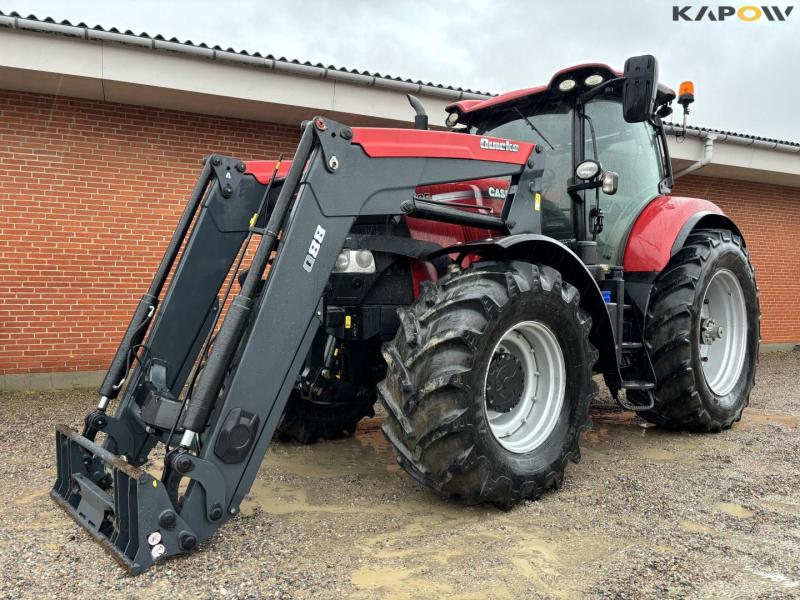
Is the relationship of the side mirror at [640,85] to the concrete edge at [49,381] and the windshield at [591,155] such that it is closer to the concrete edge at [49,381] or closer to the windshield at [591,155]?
the windshield at [591,155]

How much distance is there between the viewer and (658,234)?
4621mm

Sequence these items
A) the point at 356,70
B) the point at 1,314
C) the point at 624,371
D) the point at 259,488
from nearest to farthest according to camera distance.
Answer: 1. the point at 259,488
2. the point at 624,371
3. the point at 1,314
4. the point at 356,70

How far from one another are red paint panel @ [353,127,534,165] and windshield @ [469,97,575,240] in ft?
2.03

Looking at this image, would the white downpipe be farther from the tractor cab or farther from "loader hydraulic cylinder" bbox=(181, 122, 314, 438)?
"loader hydraulic cylinder" bbox=(181, 122, 314, 438)

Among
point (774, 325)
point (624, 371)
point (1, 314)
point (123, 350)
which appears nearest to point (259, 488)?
point (123, 350)

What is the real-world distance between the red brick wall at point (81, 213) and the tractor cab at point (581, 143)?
398 centimetres

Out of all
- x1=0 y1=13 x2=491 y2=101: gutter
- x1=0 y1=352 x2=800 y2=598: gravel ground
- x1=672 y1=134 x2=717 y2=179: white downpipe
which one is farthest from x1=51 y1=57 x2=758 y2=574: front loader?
x1=672 y1=134 x2=717 y2=179: white downpipe

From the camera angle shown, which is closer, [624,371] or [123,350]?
[123,350]

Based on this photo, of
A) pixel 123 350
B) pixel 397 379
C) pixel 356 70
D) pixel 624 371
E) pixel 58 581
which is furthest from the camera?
pixel 356 70

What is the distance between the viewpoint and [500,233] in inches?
152

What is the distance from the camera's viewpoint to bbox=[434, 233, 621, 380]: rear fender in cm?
341

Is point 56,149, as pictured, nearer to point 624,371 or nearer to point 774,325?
point 624,371

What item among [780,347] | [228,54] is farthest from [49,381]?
[780,347]

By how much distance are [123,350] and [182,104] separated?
4.51 metres
